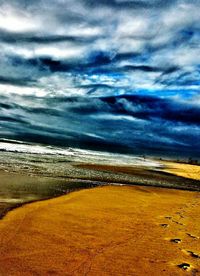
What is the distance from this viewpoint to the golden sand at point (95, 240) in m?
5.51

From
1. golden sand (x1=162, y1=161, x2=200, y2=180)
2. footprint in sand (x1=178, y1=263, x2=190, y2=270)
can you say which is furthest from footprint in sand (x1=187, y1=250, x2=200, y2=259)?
golden sand (x1=162, y1=161, x2=200, y2=180)

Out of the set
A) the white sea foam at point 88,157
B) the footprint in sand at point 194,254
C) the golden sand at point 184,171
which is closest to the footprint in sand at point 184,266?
the footprint in sand at point 194,254

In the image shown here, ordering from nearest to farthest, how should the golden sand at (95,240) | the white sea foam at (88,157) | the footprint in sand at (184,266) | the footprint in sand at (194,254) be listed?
the golden sand at (95,240)
the footprint in sand at (184,266)
the footprint in sand at (194,254)
the white sea foam at (88,157)

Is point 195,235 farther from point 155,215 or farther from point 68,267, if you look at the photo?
point 68,267

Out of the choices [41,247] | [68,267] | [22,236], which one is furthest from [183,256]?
[22,236]

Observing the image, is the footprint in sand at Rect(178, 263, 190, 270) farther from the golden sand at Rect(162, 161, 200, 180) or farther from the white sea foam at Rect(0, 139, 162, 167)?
the white sea foam at Rect(0, 139, 162, 167)

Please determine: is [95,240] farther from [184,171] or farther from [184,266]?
[184,171]

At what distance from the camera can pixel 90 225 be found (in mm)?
8383

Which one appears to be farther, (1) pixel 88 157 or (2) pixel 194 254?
(1) pixel 88 157

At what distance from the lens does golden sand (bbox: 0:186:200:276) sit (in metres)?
5.51

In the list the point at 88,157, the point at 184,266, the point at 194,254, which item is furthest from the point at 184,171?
the point at 184,266

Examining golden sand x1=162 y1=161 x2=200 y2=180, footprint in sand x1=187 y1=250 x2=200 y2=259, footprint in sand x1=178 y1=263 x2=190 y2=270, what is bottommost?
footprint in sand x1=178 y1=263 x2=190 y2=270

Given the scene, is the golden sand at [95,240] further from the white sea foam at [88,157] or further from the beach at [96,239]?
the white sea foam at [88,157]

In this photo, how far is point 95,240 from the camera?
7062 mm
